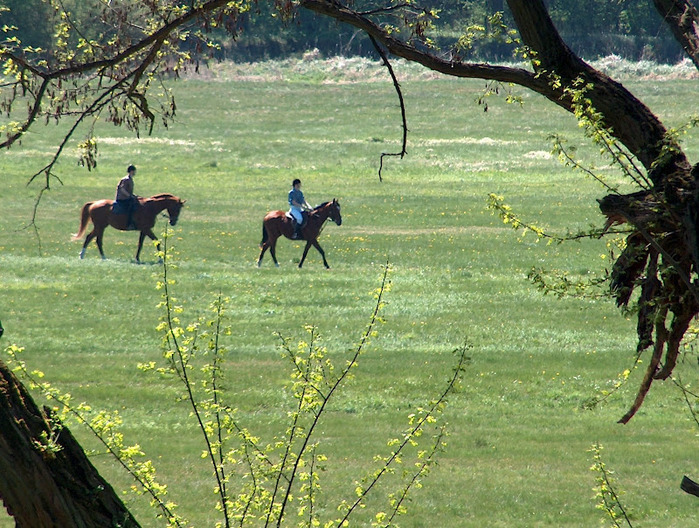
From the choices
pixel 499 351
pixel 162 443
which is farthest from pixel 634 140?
pixel 499 351

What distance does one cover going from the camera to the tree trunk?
4090mm

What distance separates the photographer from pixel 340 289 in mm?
20391

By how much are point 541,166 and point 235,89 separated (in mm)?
32617

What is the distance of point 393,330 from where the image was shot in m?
17.0

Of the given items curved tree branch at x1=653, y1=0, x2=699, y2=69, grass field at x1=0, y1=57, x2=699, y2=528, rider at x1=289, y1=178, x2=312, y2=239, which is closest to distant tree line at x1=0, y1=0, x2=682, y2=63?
grass field at x1=0, y1=57, x2=699, y2=528

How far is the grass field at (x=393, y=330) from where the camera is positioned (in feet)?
34.6

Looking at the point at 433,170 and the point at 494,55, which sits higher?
the point at 494,55

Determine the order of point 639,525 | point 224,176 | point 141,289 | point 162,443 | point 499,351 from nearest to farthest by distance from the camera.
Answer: point 639,525
point 162,443
point 499,351
point 141,289
point 224,176

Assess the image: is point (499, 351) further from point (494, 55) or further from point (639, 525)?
point (494, 55)

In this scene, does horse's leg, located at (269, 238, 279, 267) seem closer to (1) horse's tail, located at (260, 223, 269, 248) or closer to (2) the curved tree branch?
(1) horse's tail, located at (260, 223, 269, 248)

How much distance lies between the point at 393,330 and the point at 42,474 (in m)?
13.0

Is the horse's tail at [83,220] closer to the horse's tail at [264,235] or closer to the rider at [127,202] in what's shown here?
the rider at [127,202]

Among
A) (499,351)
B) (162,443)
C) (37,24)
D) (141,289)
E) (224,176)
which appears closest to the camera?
(162,443)

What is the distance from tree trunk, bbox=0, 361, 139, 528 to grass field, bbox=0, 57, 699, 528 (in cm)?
154
